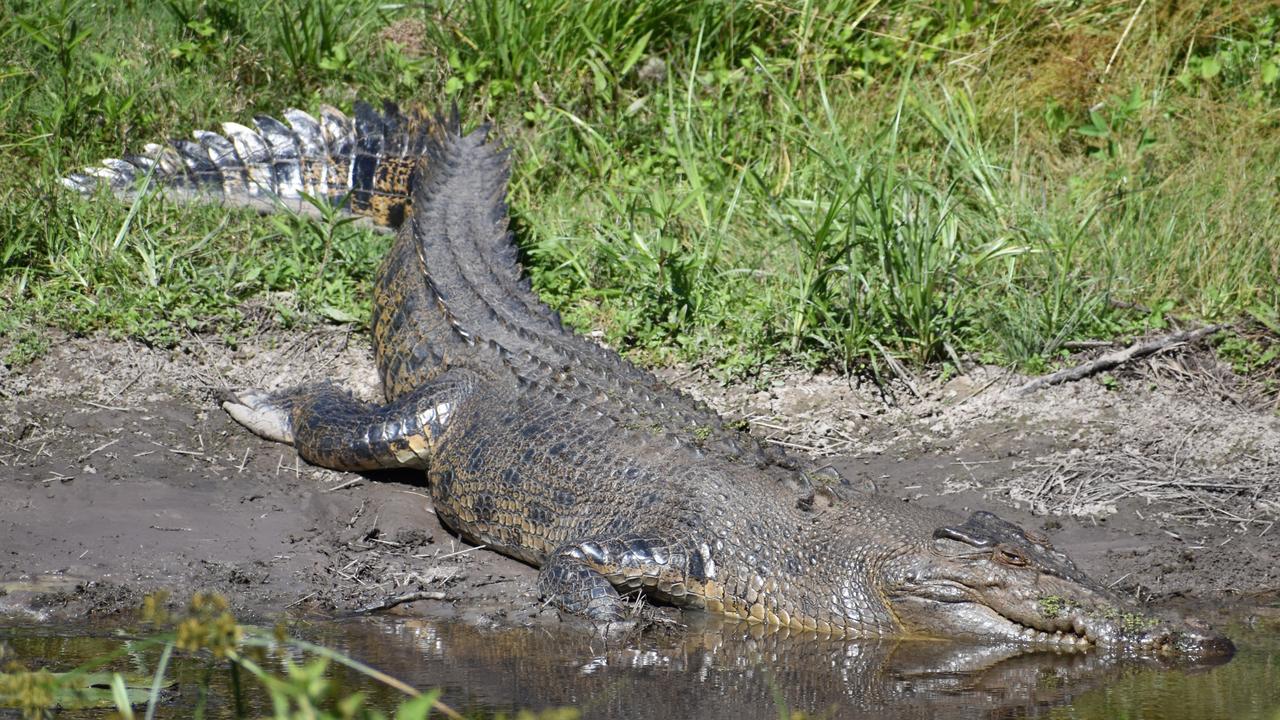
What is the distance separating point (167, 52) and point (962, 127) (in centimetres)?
453

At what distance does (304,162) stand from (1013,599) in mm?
4421

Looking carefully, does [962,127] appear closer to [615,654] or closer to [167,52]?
[615,654]

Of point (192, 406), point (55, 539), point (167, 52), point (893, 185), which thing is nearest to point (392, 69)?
point (167, 52)

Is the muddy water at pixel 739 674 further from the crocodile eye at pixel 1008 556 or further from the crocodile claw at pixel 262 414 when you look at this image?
the crocodile claw at pixel 262 414

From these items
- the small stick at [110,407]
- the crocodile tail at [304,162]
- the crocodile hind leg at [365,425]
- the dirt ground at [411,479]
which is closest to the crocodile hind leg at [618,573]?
the dirt ground at [411,479]

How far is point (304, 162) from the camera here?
6.73 metres

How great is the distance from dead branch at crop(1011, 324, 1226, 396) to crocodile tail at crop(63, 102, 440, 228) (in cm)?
331

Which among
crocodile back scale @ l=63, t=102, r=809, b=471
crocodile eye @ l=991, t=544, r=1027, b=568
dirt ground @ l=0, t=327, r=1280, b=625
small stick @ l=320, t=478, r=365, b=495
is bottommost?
small stick @ l=320, t=478, r=365, b=495

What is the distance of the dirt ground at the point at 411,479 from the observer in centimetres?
441

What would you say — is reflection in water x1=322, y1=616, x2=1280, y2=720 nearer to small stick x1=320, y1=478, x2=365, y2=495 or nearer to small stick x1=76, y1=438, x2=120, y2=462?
small stick x1=320, y1=478, x2=365, y2=495

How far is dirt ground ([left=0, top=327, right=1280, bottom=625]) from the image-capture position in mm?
4410

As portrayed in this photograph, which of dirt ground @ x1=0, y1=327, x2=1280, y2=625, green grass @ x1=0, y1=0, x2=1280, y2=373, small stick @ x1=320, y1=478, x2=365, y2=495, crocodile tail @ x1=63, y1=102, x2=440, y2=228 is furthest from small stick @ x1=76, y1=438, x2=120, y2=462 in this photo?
crocodile tail @ x1=63, y1=102, x2=440, y2=228

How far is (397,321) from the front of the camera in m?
5.68

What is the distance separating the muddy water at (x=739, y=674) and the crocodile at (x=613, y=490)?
0.45 ft
